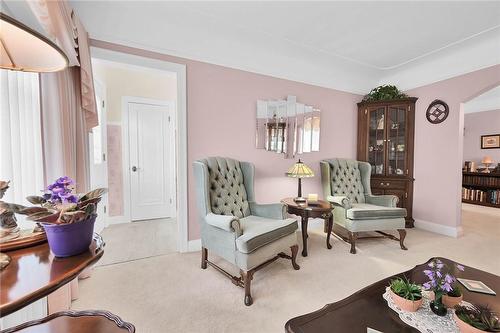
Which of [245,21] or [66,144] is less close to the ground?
[245,21]

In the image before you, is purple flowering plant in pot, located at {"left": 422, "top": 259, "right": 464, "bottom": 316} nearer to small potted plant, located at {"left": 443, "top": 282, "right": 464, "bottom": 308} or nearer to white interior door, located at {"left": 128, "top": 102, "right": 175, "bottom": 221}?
small potted plant, located at {"left": 443, "top": 282, "right": 464, "bottom": 308}

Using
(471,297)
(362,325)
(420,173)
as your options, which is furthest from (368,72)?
(362,325)

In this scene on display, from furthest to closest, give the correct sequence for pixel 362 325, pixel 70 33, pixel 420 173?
pixel 420 173 → pixel 70 33 → pixel 362 325

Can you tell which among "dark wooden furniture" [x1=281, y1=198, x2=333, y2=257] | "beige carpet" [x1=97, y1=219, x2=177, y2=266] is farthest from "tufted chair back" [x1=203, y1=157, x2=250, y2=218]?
"beige carpet" [x1=97, y1=219, x2=177, y2=266]

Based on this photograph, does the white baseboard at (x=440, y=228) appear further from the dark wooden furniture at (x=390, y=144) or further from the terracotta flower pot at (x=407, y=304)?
the terracotta flower pot at (x=407, y=304)

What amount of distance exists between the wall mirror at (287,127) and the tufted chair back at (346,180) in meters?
0.44

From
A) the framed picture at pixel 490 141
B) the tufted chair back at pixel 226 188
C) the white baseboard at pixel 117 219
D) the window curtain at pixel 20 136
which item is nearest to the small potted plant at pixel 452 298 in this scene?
the tufted chair back at pixel 226 188

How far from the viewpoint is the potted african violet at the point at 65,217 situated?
73 centimetres

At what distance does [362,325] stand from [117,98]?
420 centimetres

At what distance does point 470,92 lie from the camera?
119 inches

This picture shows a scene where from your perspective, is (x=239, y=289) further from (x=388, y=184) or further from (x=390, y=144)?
(x=390, y=144)

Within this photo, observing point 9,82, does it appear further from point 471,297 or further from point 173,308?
point 471,297

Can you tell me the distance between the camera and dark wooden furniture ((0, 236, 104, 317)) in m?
0.53

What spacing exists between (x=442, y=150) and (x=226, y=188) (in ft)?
11.0
